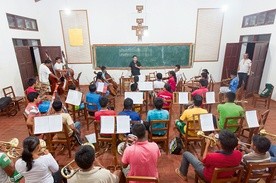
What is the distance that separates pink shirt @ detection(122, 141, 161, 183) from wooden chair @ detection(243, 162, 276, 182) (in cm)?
94

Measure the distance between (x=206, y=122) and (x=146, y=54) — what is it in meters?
5.51

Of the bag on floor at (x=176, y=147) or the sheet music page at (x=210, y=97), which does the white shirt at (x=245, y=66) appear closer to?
the sheet music page at (x=210, y=97)

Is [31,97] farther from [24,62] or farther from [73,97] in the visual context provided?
[24,62]

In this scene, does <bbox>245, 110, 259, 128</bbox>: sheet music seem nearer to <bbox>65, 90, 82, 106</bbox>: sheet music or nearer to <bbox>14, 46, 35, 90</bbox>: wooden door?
<bbox>65, 90, 82, 106</bbox>: sheet music

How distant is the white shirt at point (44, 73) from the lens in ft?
17.9

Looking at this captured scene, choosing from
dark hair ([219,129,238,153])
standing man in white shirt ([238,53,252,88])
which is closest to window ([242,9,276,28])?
standing man in white shirt ([238,53,252,88])

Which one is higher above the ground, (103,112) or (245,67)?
(245,67)

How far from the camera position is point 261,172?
1907 mm

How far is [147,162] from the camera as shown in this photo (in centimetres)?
176

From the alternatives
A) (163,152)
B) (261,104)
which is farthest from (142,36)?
(163,152)

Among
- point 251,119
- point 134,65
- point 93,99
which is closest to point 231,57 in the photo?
point 134,65

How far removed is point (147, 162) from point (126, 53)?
6.27 m

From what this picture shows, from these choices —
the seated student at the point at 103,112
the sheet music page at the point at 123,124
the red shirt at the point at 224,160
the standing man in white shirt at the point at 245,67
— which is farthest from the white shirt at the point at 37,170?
the standing man in white shirt at the point at 245,67

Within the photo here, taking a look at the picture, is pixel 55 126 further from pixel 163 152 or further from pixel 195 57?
pixel 195 57
